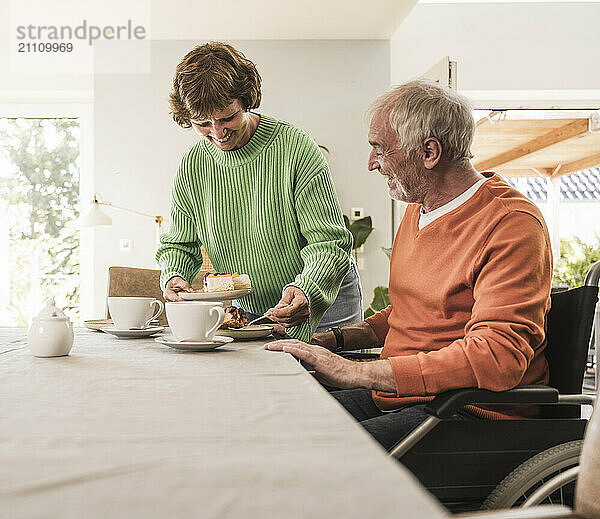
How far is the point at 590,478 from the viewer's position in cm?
71

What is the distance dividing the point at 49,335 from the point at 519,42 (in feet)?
15.4

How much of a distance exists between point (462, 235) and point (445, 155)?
7.9 inches

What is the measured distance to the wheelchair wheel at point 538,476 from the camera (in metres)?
1.08

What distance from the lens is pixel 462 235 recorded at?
4.56 feet

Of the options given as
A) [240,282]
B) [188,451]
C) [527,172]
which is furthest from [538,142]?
[188,451]

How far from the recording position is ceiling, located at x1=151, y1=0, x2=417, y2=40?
4.24 meters

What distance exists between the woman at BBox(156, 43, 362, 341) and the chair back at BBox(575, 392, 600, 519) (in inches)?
37.5

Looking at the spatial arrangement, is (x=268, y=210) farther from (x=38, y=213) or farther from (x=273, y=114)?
(x=38, y=213)

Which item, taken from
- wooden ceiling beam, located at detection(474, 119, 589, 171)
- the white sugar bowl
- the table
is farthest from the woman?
wooden ceiling beam, located at detection(474, 119, 589, 171)

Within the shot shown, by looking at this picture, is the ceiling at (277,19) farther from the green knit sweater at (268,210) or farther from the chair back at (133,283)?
the green knit sweater at (268,210)

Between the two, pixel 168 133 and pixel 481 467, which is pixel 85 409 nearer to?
pixel 481 467

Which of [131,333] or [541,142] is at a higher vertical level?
[541,142]

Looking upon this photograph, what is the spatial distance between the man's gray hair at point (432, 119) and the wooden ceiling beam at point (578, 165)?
7.47m

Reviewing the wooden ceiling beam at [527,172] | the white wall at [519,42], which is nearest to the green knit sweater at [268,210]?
the white wall at [519,42]
